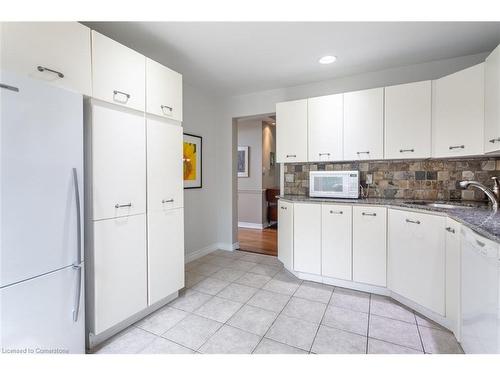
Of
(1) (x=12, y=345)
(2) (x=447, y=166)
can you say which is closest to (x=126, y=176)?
(1) (x=12, y=345)

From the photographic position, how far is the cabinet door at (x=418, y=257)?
188 cm

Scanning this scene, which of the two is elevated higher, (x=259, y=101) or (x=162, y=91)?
(x=259, y=101)

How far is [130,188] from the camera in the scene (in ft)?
5.84

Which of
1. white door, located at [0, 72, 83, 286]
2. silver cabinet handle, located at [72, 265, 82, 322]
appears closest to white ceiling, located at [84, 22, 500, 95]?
white door, located at [0, 72, 83, 286]

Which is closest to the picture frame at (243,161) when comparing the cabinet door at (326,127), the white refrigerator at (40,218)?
the cabinet door at (326,127)

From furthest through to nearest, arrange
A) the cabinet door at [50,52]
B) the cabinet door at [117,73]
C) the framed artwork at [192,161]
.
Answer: the framed artwork at [192,161]
the cabinet door at [117,73]
the cabinet door at [50,52]

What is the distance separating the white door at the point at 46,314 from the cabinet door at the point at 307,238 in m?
2.01

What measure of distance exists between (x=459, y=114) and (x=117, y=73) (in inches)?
113

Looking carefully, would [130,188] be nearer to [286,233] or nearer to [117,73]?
[117,73]

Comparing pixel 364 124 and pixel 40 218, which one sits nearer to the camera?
pixel 40 218

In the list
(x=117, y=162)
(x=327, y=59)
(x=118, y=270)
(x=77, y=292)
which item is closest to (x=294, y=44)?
(x=327, y=59)

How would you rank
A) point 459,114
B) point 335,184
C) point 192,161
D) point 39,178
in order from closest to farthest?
1. point 39,178
2. point 459,114
3. point 335,184
4. point 192,161

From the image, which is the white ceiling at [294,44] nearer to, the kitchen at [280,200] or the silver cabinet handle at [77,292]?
the kitchen at [280,200]
